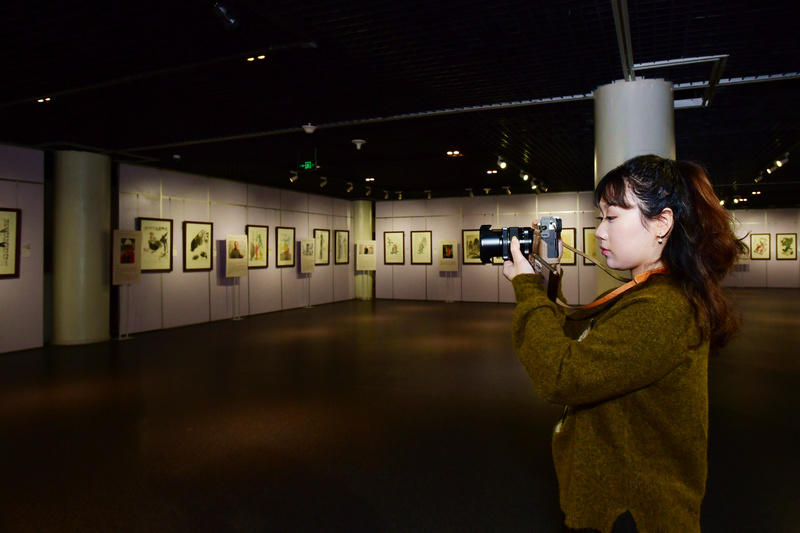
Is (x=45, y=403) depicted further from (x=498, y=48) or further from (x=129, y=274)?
(x=498, y=48)

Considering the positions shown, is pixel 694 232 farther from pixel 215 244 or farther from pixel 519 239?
pixel 215 244

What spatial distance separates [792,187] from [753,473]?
17.5m

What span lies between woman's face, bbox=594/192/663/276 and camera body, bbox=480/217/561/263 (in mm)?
293

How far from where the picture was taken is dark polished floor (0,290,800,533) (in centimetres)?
361

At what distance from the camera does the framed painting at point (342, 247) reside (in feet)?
64.7

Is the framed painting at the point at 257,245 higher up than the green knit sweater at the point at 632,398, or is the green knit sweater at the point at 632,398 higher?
the framed painting at the point at 257,245

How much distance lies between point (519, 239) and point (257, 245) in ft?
48.7

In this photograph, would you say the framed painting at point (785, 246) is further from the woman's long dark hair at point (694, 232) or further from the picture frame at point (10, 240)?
the picture frame at point (10, 240)

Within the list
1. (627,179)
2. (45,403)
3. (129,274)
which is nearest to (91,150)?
(129,274)

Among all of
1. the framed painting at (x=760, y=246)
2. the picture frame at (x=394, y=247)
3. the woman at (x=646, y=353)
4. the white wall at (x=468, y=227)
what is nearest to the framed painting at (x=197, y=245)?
the picture frame at (x=394, y=247)

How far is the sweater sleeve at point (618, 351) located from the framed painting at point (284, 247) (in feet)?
52.1

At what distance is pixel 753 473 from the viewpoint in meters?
4.26

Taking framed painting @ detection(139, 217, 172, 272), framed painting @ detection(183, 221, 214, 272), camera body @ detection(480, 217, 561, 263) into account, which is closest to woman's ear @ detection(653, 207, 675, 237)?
camera body @ detection(480, 217, 561, 263)

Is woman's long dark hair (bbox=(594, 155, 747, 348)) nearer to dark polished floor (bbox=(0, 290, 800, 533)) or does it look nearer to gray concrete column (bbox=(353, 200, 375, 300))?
dark polished floor (bbox=(0, 290, 800, 533))
